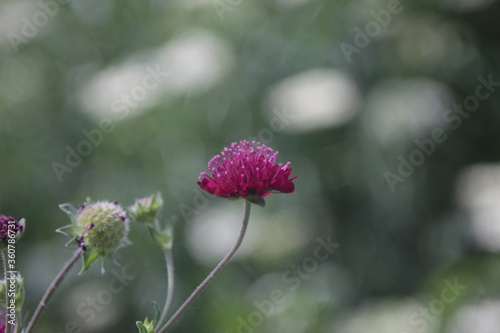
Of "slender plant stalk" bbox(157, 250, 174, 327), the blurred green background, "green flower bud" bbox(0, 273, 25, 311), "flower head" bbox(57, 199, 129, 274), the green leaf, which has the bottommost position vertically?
the blurred green background

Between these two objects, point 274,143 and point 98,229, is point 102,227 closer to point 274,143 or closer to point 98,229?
point 98,229

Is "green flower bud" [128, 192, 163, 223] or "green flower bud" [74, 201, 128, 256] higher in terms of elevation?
"green flower bud" [74, 201, 128, 256]

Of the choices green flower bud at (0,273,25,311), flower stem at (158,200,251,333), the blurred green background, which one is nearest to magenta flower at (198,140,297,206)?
flower stem at (158,200,251,333)

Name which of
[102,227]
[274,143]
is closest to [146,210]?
[102,227]

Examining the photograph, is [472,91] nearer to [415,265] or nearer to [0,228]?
[415,265]

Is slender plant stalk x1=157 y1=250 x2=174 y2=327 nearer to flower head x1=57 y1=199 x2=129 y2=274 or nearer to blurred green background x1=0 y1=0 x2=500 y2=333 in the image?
flower head x1=57 y1=199 x2=129 y2=274

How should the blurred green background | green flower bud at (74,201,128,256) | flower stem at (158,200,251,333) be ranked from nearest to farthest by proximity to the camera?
flower stem at (158,200,251,333) < green flower bud at (74,201,128,256) < the blurred green background

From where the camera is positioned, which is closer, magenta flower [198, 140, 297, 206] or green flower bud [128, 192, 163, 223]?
magenta flower [198, 140, 297, 206]
